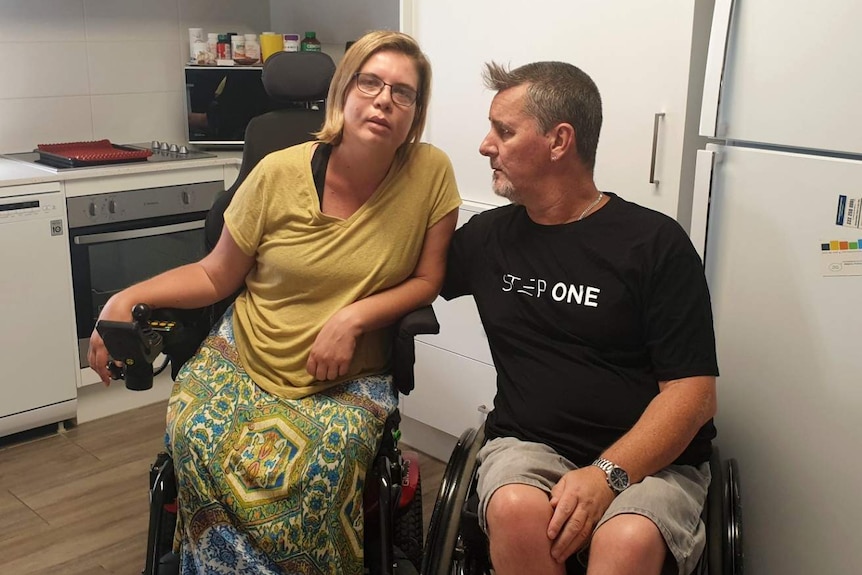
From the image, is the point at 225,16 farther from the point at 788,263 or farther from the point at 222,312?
the point at 788,263

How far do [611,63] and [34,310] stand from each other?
1982mm

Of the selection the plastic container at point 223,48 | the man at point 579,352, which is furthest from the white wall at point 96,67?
the man at point 579,352

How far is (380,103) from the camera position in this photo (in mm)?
1903

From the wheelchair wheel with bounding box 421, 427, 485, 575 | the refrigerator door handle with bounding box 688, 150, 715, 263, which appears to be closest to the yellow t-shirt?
the wheelchair wheel with bounding box 421, 427, 485, 575

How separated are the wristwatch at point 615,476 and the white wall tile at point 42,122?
2.70m

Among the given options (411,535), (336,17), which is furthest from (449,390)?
(336,17)

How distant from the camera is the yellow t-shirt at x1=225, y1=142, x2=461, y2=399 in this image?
195 cm

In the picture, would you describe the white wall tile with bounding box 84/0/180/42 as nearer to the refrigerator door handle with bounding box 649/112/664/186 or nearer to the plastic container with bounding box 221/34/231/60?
the plastic container with bounding box 221/34/231/60

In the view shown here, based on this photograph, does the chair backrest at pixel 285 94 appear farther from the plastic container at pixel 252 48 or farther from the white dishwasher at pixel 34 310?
the plastic container at pixel 252 48

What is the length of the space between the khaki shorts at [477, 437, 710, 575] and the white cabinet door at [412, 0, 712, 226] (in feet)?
2.34

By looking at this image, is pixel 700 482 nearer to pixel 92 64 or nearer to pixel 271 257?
pixel 271 257

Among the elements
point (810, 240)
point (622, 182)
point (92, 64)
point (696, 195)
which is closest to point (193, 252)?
point (92, 64)

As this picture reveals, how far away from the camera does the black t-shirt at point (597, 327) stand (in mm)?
1688

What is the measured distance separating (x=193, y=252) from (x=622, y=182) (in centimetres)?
184
